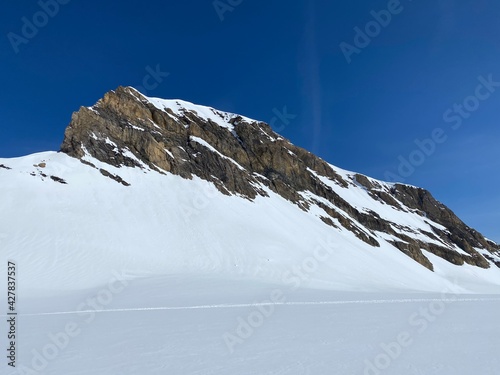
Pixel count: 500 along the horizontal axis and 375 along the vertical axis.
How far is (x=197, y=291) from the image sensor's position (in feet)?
64.5

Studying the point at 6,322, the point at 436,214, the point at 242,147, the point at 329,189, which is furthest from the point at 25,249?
the point at 436,214

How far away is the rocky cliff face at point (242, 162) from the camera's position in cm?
4625

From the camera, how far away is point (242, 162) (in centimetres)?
6462

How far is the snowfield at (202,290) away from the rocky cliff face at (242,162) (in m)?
3.31

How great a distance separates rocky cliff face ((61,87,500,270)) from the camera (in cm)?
4625

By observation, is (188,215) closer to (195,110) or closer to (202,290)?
(202,290)

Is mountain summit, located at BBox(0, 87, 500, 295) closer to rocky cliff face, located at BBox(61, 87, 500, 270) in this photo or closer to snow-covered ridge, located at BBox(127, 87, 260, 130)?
rocky cliff face, located at BBox(61, 87, 500, 270)

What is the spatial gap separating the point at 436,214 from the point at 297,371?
104 m

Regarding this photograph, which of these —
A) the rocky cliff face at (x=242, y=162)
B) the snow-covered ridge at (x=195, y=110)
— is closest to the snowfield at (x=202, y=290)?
the rocky cliff face at (x=242, y=162)

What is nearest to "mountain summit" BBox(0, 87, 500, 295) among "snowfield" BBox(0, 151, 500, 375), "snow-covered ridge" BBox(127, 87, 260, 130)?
"snowfield" BBox(0, 151, 500, 375)

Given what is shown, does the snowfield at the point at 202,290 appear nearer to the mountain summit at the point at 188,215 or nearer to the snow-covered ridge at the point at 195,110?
the mountain summit at the point at 188,215

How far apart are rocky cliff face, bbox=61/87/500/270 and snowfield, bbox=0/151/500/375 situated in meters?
3.31

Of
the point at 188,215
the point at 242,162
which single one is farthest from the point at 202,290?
the point at 242,162

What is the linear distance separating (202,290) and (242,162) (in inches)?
1799
